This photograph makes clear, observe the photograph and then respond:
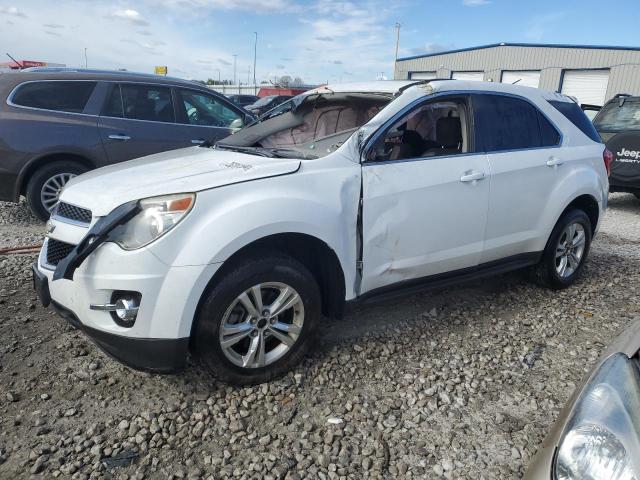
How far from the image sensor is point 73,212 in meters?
2.74

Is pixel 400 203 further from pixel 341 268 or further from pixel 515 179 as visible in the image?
pixel 515 179

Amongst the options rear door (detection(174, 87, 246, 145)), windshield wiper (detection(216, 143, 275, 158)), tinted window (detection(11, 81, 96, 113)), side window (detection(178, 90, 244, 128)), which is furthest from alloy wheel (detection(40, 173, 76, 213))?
windshield wiper (detection(216, 143, 275, 158))

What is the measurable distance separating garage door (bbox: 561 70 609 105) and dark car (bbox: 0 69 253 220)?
24303mm

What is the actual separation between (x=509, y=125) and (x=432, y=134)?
1.92 ft

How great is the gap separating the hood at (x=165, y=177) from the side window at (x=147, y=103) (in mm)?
3128

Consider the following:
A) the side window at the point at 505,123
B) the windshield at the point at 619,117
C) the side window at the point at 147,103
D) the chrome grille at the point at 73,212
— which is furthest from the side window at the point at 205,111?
the windshield at the point at 619,117

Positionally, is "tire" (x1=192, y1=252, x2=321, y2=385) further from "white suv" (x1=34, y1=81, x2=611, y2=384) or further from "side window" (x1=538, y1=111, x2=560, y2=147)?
"side window" (x1=538, y1=111, x2=560, y2=147)

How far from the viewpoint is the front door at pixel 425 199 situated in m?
3.01

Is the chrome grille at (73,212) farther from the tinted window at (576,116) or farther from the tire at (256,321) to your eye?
the tinted window at (576,116)

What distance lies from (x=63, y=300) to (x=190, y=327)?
2.34 ft

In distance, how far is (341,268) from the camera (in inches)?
114

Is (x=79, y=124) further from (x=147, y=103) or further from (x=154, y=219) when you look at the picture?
(x=154, y=219)

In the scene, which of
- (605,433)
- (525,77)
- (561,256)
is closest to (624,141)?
(561,256)

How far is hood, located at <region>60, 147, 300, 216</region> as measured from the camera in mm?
2527
